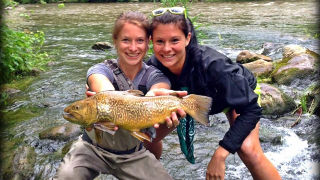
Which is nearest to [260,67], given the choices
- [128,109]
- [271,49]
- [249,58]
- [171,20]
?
[249,58]

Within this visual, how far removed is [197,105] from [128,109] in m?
0.61

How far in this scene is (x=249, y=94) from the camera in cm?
316

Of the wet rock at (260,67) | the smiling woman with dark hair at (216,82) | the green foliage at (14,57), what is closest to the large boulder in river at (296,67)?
the wet rock at (260,67)

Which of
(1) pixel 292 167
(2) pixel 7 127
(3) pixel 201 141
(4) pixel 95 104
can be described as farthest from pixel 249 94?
(2) pixel 7 127

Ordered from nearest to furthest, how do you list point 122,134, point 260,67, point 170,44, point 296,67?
point 122,134 < point 170,44 < point 296,67 < point 260,67

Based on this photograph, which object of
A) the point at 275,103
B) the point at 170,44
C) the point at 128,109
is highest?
the point at 170,44

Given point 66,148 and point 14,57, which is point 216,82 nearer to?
point 66,148

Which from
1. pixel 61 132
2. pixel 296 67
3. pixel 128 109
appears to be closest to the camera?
pixel 128 109

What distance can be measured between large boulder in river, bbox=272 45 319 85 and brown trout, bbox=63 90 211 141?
5.20 m

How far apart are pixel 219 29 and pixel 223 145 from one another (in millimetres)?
11764

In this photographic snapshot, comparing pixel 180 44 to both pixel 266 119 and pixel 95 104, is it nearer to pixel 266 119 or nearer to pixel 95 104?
pixel 95 104

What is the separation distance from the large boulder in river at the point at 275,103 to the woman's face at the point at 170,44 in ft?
10.4

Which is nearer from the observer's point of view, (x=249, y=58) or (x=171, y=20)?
(x=171, y=20)

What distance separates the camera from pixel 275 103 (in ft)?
19.6
